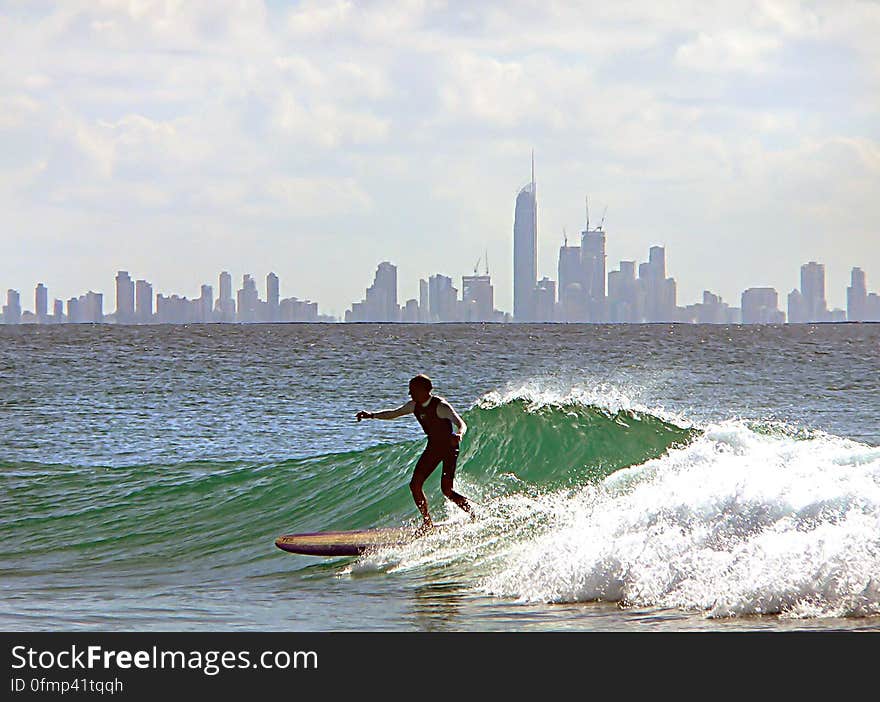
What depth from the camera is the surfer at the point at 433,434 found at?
41.3 feet

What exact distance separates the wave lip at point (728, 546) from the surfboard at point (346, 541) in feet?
4.37

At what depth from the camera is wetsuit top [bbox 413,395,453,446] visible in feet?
41.6

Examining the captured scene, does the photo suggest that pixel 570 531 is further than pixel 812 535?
Yes

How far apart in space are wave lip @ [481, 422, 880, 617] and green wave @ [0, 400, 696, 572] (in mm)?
4433

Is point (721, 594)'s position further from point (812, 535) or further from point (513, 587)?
point (513, 587)

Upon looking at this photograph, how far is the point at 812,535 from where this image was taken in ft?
32.6

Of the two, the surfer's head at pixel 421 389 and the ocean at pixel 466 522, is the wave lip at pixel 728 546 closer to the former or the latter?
the ocean at pixel 466 522

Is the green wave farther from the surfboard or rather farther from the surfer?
the surfer

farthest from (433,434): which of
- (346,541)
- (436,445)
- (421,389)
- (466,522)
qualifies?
(346,541)

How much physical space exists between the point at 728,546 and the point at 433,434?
364 cm

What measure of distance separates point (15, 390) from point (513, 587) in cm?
4190

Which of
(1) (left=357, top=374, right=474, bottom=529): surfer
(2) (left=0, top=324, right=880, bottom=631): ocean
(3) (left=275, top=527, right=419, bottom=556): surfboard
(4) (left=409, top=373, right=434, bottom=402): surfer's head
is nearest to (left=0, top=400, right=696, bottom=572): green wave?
(2) (left=0, top=324, right=880, bottom=631): ocean

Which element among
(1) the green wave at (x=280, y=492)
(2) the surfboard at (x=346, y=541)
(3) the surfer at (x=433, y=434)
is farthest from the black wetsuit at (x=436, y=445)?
(1) the green wave at (x=280, y=492)
